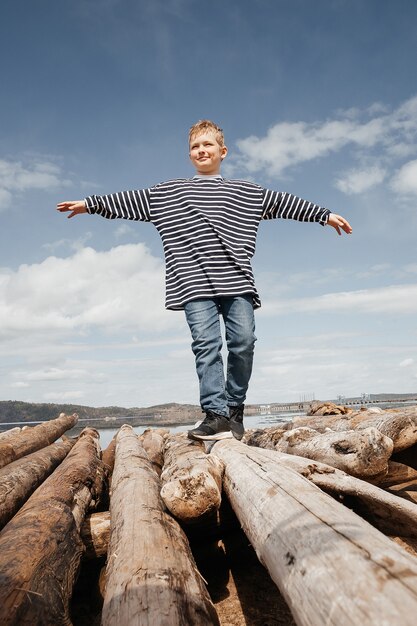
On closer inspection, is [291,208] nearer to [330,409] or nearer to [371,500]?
[371,500]

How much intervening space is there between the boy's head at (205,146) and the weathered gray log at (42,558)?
3492mm

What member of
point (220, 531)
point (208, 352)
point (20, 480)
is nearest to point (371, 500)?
point (220, 531)

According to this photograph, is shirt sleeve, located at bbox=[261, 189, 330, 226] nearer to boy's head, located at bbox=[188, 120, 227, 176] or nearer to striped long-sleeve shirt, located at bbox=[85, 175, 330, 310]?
striped long-sleeve shirt, located at bbox=[85, 175, 330, 310]

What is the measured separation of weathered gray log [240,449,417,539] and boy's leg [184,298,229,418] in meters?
1.21

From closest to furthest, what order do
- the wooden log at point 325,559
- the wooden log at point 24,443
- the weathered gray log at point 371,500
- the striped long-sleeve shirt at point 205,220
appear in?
the wooden log at point 325,559, the weathered gray log at point 371,500, the striped long-sleeve shirt at point 205,220, the wooden log at point 24,443

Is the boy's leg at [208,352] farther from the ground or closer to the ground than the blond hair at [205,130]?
closer to the ground

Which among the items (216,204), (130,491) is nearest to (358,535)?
(130,491)

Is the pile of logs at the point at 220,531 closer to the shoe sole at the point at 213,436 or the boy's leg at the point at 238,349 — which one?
the shoe sole at the point at 213,436

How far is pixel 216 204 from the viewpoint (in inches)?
185

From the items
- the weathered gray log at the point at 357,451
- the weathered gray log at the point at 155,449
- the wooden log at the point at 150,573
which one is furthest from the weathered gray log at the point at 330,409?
the wooden log at the point at 150,573

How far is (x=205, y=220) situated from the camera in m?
4.57

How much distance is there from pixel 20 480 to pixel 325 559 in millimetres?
3917

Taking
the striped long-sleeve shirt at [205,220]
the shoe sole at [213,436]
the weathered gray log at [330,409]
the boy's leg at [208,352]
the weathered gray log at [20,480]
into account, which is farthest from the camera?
the weathered gray log at [330,409]

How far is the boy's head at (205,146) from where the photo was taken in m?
4.83
